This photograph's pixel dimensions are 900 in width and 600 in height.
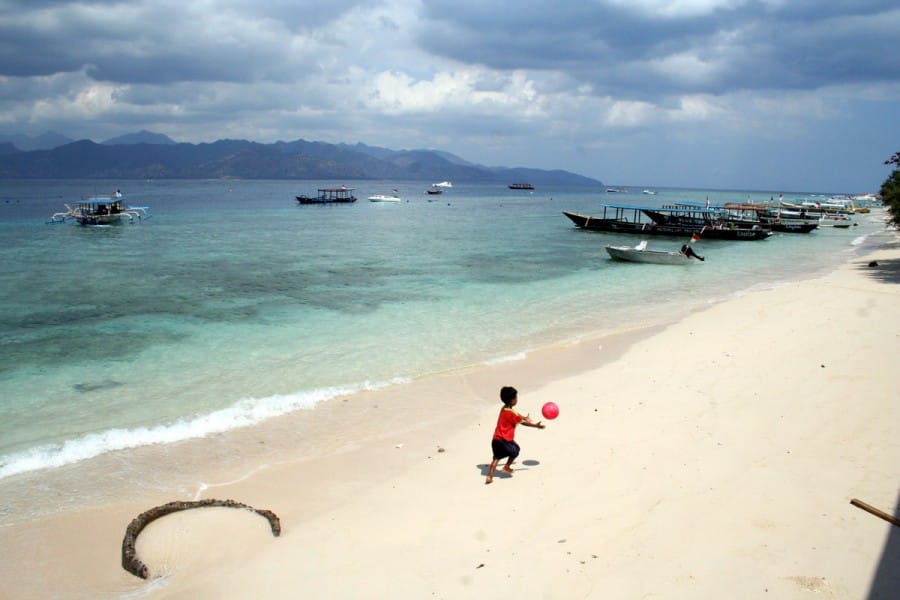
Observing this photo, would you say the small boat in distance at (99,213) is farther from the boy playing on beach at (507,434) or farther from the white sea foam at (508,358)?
the boy playing on beach at (507,434)

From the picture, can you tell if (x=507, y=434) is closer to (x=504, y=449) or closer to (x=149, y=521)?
(x=504, y=449)

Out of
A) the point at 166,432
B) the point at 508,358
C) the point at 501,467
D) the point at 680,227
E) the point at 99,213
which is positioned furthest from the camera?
the point at 99,213

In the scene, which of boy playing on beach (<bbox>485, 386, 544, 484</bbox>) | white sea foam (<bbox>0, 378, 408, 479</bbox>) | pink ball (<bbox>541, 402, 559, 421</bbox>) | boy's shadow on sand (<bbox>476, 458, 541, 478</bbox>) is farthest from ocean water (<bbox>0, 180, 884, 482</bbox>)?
pink ball (<bbox>541, 402, 559, 421</bbox>)

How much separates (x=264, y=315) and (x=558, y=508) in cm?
1454

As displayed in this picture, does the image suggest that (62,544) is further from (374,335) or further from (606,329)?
(606,329)

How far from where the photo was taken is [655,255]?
32.5m

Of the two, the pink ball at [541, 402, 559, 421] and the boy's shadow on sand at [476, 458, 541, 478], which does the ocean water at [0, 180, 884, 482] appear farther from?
the pink ball at [541, 402, 559, 421]

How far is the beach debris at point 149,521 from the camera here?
20.0 ft

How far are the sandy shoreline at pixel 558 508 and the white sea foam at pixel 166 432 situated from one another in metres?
0.67

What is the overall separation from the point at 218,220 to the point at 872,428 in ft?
212

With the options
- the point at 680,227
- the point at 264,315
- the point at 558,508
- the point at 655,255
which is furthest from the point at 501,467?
the point at 680,227

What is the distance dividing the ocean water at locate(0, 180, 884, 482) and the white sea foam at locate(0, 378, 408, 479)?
4 cm

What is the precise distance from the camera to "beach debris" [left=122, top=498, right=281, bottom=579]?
6100 millimetres

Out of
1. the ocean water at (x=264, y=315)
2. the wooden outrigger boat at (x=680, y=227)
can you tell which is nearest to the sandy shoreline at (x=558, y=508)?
the ocean water at (x=264, y=315)
